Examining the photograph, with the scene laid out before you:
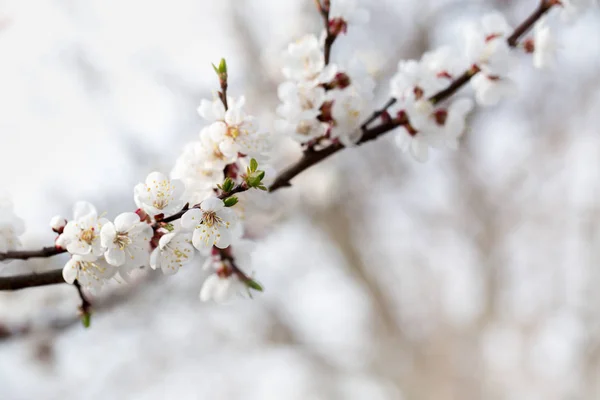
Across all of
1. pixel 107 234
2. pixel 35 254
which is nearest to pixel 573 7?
pixel 107 234

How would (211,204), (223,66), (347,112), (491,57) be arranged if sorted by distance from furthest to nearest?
(491,57) → (347,112) → (223,66) → (211,204)

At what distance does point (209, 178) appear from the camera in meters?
0.95

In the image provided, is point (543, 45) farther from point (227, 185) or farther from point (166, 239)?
point (166, 239)

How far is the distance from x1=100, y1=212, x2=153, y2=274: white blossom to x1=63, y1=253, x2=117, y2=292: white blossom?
0.12 ft

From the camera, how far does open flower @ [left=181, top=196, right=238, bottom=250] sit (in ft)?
2.58

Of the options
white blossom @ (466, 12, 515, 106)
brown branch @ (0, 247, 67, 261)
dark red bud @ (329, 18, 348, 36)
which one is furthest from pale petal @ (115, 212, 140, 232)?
white blossom @ (466, 12, 515, 106)

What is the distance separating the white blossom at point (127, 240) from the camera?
82 cm

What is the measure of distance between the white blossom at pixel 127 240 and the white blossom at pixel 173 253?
2 cm

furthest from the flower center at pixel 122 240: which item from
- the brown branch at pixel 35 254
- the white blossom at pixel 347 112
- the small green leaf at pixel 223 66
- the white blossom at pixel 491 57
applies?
the white blossom at pixel 491 57

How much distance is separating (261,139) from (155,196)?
0.24m

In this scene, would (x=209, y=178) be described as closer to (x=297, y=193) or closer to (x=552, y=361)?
(x=297, y=193)

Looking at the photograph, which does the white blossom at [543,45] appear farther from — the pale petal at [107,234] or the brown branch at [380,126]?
the pale petal at [107,234]

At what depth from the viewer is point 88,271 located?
0.86 metres

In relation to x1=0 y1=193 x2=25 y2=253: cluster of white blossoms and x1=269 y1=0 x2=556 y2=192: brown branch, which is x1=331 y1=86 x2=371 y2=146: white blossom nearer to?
x1=269 y1=0 x2=556 y2=192: brown branch
